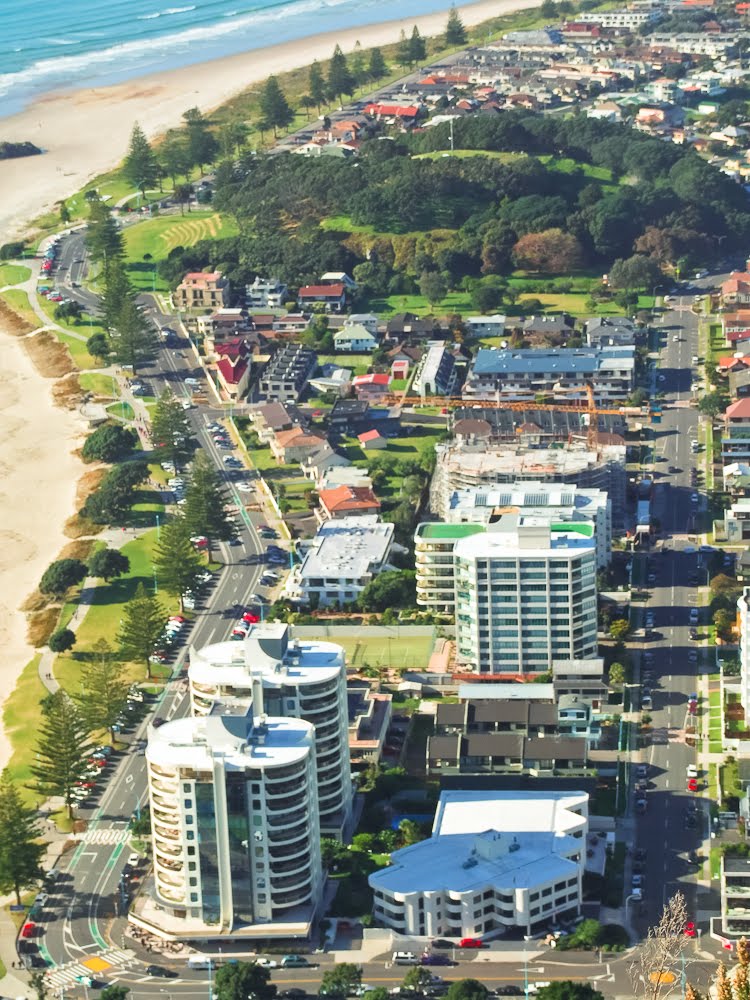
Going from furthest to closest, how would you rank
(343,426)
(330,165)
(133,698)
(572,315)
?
1. (330,165)
2. (572,315)
3. (343,426)
4. (133,698)

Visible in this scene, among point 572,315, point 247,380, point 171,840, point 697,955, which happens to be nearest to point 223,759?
point 171,840

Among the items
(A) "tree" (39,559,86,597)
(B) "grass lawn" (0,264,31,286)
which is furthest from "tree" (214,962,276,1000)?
(B) "grass lawn" (0,264,31,286)

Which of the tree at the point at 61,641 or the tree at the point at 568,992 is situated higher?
the tree at the point at 568,992

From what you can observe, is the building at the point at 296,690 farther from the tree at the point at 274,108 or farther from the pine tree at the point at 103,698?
the tree at the point at 274,108

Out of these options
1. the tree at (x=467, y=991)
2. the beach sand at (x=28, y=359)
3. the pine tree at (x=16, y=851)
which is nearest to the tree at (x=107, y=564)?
the beach sand at (x=28, y=359)

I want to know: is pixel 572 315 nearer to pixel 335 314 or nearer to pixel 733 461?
pixel 335 314

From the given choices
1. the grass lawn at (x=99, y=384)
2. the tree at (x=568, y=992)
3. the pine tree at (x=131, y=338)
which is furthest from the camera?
the pine tree at (x=131, y=338)

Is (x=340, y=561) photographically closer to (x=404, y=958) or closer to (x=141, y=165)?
(x=404, y=958)
